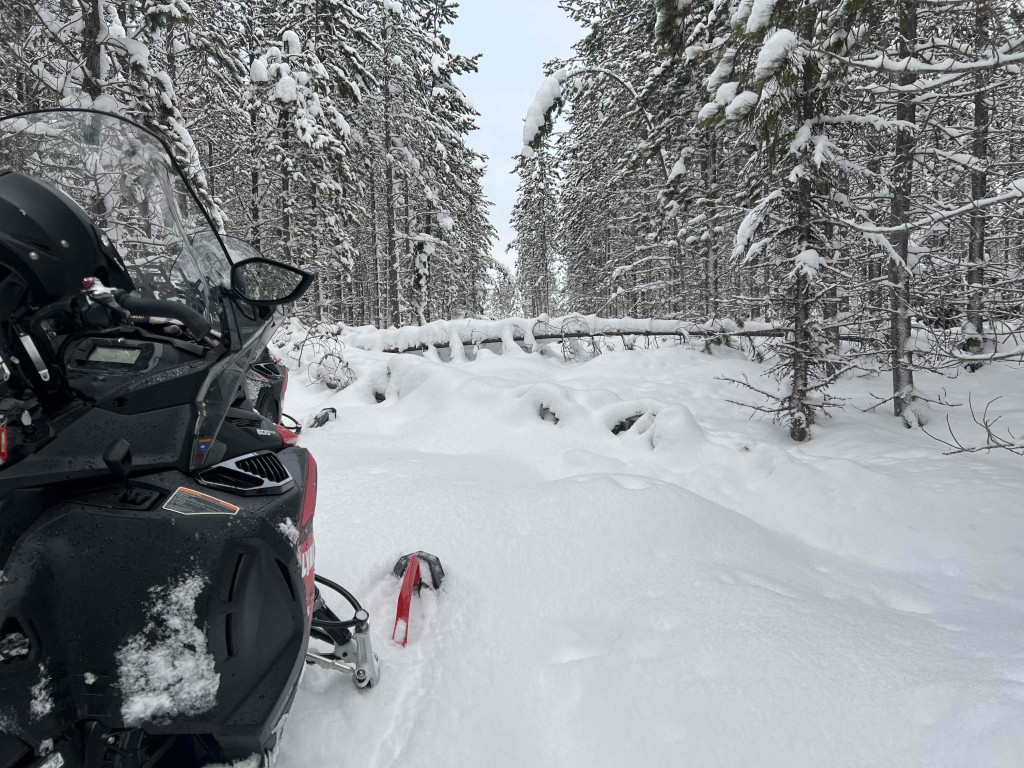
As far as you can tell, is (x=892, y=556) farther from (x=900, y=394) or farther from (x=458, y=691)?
(x=900, y=394)

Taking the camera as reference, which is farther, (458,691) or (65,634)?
(458,691)

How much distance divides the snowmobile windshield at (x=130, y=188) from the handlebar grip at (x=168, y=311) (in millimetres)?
259

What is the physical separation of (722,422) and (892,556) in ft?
9.40

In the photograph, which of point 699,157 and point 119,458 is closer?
point 119,458

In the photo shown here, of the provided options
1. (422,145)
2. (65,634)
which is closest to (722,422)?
(65,634)

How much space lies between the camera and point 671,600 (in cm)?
241

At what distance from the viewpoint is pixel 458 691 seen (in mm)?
2102

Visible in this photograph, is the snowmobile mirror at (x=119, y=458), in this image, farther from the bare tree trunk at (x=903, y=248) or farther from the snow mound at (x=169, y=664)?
the bare tree trunk at (x=903, y=248)

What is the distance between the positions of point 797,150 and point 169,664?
647 centimetres

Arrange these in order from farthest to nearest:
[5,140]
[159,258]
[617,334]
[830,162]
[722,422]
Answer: [617,334] → [722,422] → [830,162] → [159,258] → [5,140]

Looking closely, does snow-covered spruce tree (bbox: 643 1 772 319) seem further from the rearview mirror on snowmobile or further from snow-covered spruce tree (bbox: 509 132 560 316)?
snow-covered spruce tree (bbox: 509 132 560 316)

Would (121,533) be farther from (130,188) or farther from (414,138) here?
(414,138)

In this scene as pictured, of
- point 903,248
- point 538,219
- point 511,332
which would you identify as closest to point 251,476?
point 903,248

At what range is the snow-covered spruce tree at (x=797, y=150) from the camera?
488cm
